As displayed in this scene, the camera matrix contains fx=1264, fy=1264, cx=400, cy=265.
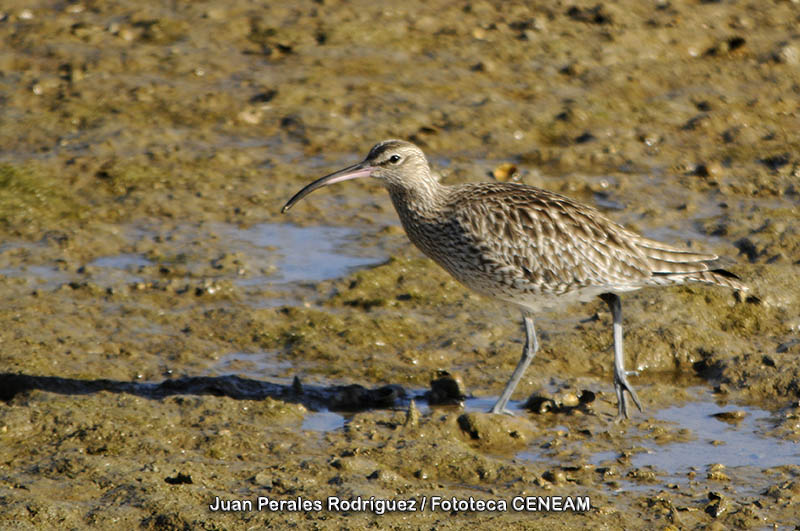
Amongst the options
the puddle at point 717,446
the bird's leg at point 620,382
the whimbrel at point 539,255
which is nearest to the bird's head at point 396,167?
the whimbrel at point 539,255

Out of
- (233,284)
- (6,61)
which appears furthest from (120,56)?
(233,284)

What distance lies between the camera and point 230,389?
7461mm

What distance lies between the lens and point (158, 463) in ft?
20.7

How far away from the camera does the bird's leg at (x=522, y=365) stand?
736cm

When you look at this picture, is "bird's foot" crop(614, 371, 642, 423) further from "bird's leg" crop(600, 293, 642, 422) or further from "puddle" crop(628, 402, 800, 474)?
"puddle" crop(628, 402, 800, 474)

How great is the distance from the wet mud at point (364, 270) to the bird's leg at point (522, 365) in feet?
0.63

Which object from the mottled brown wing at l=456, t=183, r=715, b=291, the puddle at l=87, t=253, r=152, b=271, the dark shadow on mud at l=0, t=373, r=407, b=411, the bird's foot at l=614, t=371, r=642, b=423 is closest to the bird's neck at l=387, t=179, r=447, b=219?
the mottled brown wing at l=456, t=183, r=715, b=291

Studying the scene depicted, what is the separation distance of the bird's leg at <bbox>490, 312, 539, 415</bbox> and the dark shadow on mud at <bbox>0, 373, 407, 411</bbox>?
61 cm

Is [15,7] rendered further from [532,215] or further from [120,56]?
[532,215]

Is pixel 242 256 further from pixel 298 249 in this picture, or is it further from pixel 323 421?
pixel 323 421

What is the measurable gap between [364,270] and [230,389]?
6.34 ft

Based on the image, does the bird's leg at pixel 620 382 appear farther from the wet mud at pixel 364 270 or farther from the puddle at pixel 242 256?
the puddle at pixel 242 256

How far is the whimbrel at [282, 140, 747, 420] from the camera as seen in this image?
747cm

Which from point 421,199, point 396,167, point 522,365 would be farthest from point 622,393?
point 396,167
